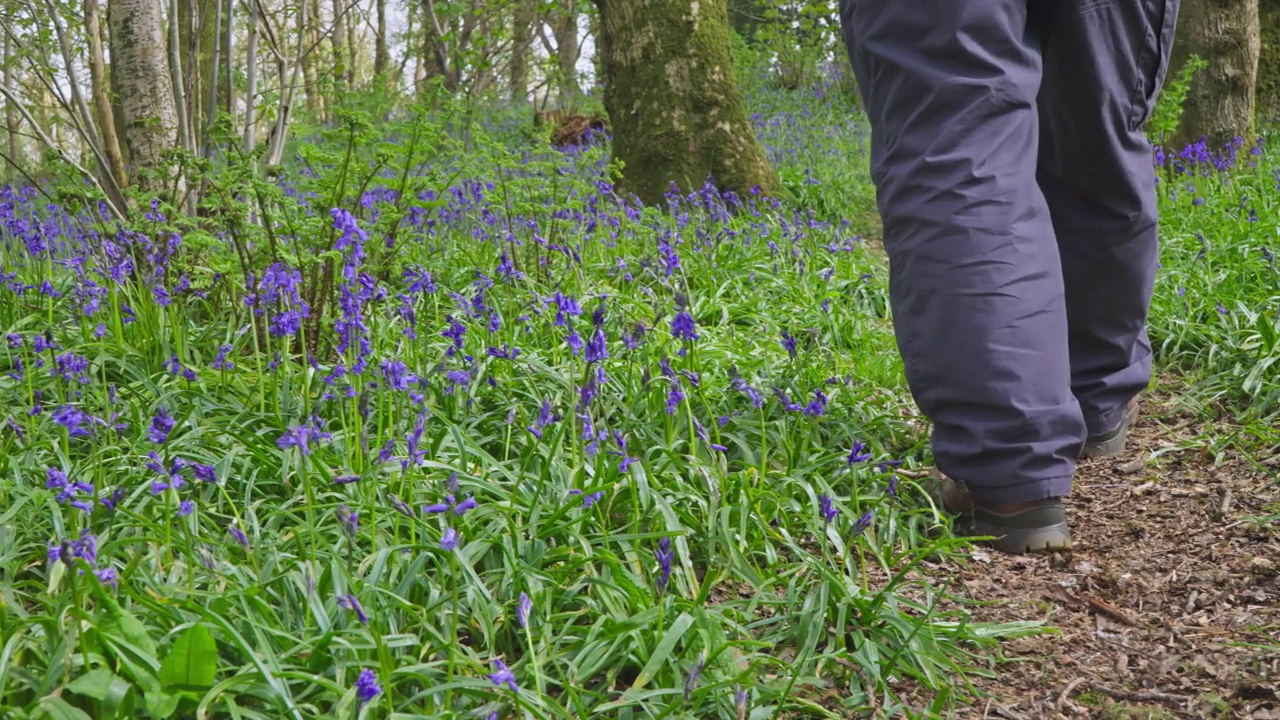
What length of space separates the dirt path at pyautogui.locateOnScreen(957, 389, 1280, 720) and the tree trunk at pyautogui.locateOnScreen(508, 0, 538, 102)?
8092mm

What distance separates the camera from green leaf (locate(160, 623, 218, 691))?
138 centimetres

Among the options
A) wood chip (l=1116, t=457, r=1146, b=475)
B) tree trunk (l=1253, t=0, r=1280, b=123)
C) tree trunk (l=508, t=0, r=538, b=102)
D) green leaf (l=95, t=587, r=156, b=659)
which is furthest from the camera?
tree trunk (l=508, t=0, r=538, b=102)

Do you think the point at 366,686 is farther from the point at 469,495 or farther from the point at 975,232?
the point at 975,232

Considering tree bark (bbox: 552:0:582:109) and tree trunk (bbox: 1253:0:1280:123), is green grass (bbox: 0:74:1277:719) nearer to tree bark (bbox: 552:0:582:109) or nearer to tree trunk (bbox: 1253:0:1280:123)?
tree trunk (bbox: 1253:0:1280:123)

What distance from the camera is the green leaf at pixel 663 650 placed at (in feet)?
5.23

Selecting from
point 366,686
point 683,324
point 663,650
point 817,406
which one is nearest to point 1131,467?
point 817,406

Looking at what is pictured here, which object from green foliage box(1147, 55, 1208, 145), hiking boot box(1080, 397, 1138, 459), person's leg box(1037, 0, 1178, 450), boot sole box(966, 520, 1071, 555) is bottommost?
boot sole box(966, 520, 1071, 555)

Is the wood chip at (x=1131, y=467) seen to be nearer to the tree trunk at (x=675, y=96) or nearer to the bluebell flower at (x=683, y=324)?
the bluebell flower at (x=683, y=324)

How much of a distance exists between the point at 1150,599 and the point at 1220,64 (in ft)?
16.1

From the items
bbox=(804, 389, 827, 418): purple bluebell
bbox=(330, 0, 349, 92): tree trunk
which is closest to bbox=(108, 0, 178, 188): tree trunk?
bbox=(330, 0, 349, 92): tree trunk

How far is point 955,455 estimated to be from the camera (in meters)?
2.13

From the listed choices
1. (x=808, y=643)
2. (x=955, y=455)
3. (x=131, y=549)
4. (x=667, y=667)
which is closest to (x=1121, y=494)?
(x=955, y=455)

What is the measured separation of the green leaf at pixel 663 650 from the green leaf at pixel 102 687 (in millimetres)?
697

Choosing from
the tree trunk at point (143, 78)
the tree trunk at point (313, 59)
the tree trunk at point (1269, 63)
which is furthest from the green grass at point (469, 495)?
the tree trunk at point (1269, 63)
